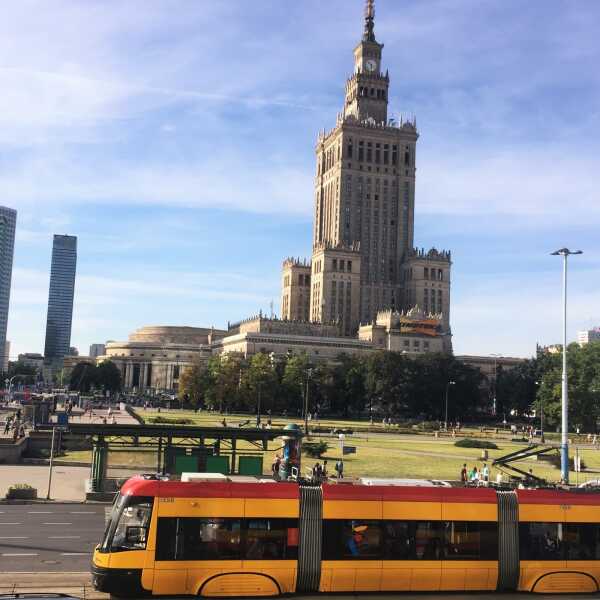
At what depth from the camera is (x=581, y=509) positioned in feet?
75.9

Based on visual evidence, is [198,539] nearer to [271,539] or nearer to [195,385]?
[271,539]

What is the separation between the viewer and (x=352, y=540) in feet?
71.8

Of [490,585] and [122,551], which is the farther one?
[490,585]

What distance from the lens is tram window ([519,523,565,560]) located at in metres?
22.8

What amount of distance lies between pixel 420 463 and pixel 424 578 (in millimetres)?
40436

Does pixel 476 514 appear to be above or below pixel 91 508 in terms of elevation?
above

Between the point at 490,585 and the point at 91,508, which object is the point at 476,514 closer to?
the point at 490,585

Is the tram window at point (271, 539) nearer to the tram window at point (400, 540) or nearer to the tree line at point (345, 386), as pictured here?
the tram window at point (400, 540)

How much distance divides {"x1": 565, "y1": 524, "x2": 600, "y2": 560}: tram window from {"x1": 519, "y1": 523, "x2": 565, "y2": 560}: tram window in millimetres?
242

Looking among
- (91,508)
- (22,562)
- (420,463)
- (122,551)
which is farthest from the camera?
(420,463)

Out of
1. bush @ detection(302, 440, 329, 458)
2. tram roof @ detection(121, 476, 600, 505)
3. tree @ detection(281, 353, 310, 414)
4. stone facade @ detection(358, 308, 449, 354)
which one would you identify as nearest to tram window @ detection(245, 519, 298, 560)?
tram roof @ detection(121, 476, 600, 505)

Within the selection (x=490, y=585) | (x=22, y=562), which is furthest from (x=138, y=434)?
(x=490, y=585)

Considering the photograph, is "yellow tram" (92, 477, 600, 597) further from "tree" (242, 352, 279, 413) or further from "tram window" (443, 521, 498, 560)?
"tree" (242, 352, 279, 413)

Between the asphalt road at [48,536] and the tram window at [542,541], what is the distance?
14.0 metres
